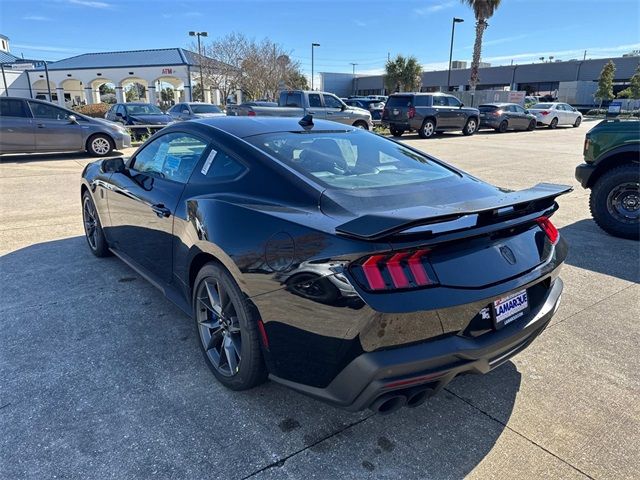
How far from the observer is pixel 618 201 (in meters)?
5.73

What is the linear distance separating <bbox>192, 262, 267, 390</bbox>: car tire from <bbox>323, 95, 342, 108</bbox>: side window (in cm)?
1666

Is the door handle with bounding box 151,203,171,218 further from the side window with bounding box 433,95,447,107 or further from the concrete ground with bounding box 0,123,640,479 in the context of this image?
the side window with bounding box 433,95,447,107

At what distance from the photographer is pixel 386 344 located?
1.92m

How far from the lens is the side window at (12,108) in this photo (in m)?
11.6

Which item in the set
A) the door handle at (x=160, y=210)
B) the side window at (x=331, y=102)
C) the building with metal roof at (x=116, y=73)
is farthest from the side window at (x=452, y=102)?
the building with metal roof at (x=116, y=73)

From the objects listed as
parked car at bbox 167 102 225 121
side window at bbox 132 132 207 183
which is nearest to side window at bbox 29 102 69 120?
parked car at bbox 167 102 225 121

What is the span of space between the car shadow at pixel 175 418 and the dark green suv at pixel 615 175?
12.8 ft

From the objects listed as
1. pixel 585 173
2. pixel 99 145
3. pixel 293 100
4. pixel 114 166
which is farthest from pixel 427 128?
pixel 114 166

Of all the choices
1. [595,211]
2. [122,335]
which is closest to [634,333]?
[595,211]

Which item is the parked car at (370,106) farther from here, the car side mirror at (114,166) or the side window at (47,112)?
the car side mirror at (114,166)

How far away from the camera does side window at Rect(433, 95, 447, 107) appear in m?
20.3

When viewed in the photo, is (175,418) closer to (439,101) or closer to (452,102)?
(439,101)

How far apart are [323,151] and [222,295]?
115cm

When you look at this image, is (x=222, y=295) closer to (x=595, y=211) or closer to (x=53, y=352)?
(x=53, y=352)
